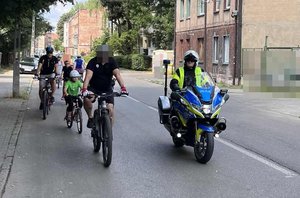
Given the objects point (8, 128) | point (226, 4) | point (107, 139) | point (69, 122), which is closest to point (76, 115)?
point (69, 122)

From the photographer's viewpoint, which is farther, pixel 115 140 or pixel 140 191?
pixel 115 140

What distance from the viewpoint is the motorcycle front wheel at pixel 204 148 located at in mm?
7691

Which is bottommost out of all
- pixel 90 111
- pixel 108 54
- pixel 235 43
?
pixel 90 111

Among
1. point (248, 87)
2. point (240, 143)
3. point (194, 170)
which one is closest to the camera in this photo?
point (194, 170)

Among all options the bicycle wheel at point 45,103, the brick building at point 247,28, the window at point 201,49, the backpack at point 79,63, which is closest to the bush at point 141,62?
the window at point 201,49

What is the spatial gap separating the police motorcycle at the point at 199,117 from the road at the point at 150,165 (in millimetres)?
302

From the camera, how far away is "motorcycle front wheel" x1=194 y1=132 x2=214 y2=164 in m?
7.69

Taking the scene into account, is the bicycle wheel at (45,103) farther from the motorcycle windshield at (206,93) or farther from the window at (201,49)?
the window at (201,49)

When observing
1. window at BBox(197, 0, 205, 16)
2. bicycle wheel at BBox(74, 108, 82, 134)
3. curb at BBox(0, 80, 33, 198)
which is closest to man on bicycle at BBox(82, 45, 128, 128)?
curb at BBox(0, 80, 33, 198)

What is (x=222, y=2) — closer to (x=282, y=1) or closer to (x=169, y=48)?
(x=282, y=1)

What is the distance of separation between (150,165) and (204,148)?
2.77ft

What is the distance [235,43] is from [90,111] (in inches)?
908

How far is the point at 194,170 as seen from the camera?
743 cm

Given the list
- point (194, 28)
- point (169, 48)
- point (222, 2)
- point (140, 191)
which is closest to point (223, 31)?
point (222, 2)
